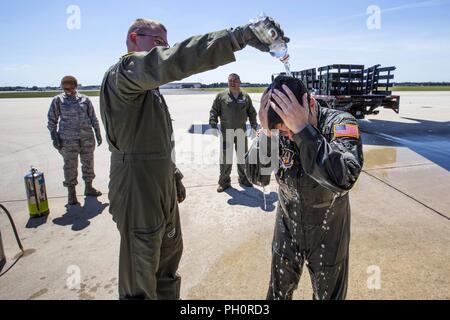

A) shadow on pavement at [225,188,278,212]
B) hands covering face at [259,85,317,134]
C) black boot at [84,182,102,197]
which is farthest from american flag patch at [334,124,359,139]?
black boot at [84,182,102,197]

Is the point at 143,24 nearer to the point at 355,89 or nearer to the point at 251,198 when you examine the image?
the point at 251,198

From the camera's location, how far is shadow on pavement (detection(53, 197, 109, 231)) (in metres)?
4.25

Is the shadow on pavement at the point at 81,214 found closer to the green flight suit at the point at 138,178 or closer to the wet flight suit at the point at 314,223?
the green flight suit at the point at 138,178

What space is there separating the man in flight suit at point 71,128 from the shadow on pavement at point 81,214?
0.24 metres

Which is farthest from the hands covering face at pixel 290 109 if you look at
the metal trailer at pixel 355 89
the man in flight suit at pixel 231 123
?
the metal trailer at pixel 355 89

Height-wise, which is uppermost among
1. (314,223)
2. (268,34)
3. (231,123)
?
(268,34)

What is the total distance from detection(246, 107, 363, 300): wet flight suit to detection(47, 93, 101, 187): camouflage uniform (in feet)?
13.7

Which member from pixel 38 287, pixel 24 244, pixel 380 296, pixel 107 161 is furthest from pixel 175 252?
pixel 107 161

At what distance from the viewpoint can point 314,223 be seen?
1828mm

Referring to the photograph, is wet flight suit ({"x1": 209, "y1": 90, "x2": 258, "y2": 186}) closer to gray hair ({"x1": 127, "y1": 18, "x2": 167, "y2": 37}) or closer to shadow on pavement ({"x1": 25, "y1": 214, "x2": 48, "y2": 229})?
shadow on pavement ({"x1": 25, "y1": 214, "x2": 48, "y2": 229})

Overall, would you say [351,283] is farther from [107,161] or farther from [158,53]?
[107,161]


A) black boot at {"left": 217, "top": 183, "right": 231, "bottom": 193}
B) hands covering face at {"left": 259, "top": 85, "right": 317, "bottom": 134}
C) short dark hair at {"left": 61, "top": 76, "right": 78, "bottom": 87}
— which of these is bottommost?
black boot at {"left": 217, "top": 183, "right": 231, "bottom": 193}

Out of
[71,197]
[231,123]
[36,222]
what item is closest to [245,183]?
[231,123]

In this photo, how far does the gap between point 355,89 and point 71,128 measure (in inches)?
403
